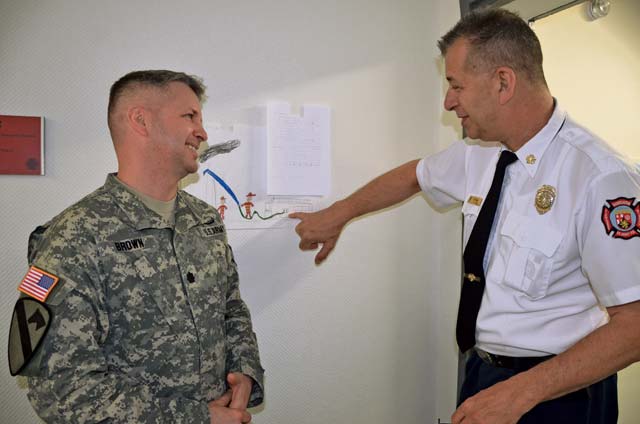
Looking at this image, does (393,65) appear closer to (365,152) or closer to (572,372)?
(365,152)

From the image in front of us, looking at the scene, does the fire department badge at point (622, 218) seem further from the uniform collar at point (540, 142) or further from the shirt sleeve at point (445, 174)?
the shirt sleeve at point (445, 174)

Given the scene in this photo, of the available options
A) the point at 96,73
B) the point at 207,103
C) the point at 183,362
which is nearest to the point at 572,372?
the point at 183,362

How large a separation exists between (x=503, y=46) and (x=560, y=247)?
0.64 m

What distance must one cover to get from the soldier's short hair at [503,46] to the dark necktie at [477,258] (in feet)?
0.93

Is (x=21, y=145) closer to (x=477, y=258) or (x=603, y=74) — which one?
(x=477, y=258)

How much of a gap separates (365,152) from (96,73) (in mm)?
1213

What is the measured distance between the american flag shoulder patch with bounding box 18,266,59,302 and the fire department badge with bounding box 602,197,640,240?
1.45m

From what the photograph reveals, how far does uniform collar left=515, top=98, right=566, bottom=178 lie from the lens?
1.50 metres

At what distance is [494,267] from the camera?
4.97 feet

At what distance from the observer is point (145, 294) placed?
1353 millimetres

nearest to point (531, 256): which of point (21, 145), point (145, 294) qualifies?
point (145, 294)

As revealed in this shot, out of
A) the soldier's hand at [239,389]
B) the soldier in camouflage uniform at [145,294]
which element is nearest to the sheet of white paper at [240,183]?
the soldier in camouflage uniform at [145,294]

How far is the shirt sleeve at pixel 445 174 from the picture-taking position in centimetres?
188

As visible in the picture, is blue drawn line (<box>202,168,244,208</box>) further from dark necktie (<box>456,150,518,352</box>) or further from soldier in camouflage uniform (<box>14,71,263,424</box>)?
dark necktie (<box>456,150,518,352</box>)
